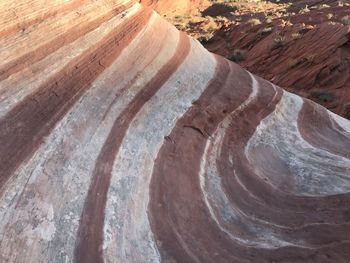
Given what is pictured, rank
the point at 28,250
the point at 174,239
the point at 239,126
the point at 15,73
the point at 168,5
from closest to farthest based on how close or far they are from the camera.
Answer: the point at 28,250, the point at 174,239, the point at 15,73, the point at 239,126, the point at 168,5

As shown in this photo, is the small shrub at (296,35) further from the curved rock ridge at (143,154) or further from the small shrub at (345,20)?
the curved rock ridge at (143,154)

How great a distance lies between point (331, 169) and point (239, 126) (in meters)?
1.28

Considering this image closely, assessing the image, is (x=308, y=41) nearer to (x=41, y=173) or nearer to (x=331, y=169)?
(x=331, y=169)

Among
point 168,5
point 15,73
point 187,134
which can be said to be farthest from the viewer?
point 168,5

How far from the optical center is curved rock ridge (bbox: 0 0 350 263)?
184 inches

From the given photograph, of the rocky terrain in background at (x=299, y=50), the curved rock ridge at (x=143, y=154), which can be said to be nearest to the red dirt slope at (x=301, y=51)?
the rocky terrain in background at (x=299, y=50)

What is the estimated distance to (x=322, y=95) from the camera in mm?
15719

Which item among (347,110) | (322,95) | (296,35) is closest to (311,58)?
(296,35)

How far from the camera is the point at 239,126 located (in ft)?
22.0

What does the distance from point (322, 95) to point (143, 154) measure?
11.4 meters

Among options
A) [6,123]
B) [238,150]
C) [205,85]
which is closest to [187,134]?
[238,150]

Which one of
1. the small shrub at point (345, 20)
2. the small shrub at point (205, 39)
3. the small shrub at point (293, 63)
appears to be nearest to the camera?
the small shrub at point (293, 63)

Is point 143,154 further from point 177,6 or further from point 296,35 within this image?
point 177,6

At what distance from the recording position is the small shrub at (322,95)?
50.9 feet
